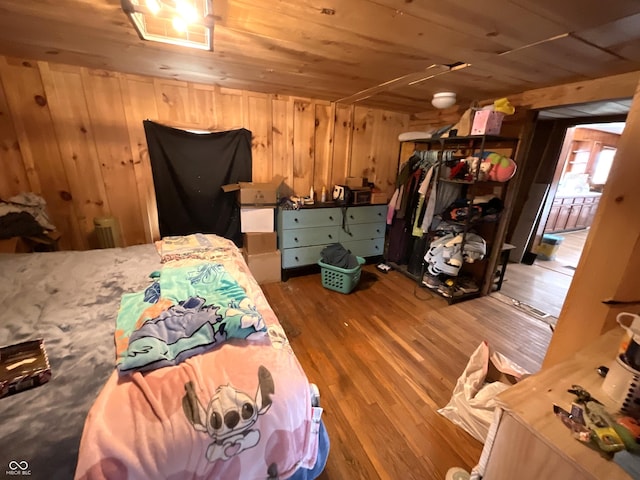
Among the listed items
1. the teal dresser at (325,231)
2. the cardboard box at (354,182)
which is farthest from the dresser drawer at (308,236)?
the cardboard box at (354,182)

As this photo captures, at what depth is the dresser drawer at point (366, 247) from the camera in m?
3.46

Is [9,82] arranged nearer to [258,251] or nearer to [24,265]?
[24,265]

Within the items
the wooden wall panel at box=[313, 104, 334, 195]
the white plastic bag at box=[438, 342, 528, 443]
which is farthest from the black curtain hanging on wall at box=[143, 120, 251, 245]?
the white plastic bag at box=[438, 342, 528, 443]

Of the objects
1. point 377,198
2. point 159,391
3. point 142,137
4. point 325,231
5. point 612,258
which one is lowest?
point 325,231

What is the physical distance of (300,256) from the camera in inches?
124

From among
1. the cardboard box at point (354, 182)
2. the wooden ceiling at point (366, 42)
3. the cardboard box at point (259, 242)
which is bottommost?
the cardboard box at point (259, 242)

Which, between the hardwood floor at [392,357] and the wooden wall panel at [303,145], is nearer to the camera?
the hardwood floor at [392,357]

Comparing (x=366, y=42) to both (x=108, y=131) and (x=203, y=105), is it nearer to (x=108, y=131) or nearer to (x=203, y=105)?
(x=203, y=105)

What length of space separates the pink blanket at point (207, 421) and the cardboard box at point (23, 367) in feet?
0.74

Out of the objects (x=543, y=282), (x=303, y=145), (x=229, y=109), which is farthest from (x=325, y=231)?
(x=543, y=282)

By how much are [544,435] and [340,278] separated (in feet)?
7.43

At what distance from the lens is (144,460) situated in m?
0.70

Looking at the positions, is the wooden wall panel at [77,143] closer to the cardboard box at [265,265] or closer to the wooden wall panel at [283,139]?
the cardboard box at [265,265]

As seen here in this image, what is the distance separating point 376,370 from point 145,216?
2.65 meters
